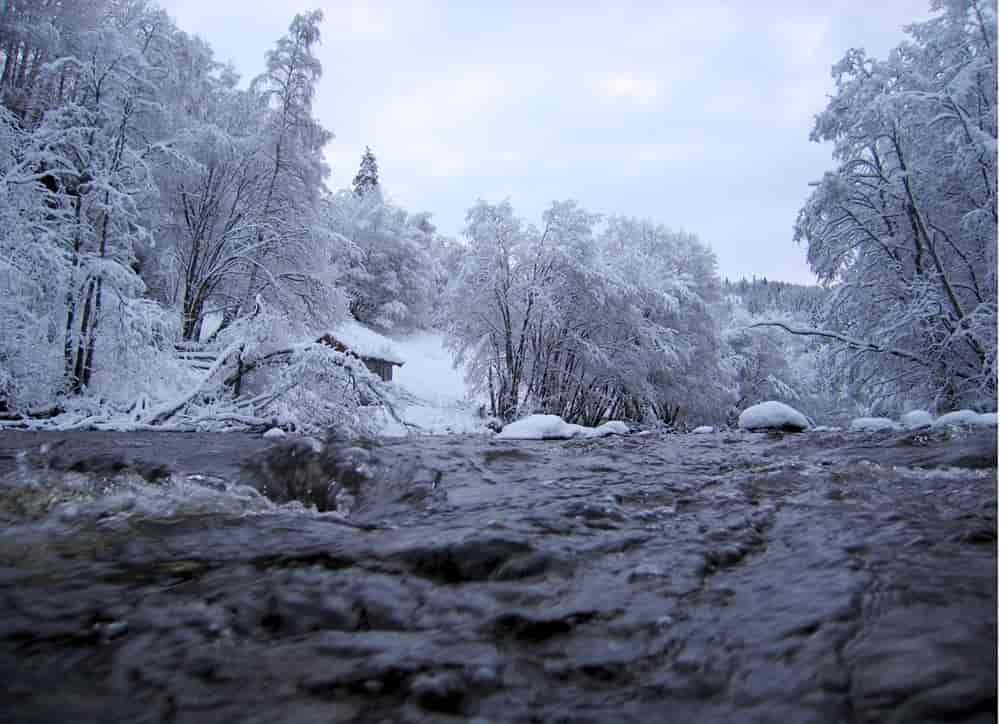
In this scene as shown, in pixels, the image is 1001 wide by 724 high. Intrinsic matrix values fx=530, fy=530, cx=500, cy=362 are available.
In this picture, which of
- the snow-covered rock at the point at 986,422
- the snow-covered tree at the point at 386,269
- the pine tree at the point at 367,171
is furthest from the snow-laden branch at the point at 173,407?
the pine tree at the point at 367,171

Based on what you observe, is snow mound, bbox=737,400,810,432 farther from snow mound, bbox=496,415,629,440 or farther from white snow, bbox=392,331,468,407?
white snow, bbox=392,331,468,407

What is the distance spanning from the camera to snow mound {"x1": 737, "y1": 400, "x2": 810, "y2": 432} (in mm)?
8523

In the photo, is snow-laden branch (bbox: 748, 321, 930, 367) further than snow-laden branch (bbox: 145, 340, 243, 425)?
Yes

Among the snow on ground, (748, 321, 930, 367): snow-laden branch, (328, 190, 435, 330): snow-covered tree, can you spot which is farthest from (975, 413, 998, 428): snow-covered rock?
(328, 190, 435, 330): snow-covered tree

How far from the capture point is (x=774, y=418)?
8.98 meters

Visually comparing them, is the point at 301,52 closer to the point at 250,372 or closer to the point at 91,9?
the point at 91,9

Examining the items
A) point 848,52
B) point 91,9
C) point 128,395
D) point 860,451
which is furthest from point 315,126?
point 860,451

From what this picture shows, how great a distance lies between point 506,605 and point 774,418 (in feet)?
29.0

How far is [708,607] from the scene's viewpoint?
4.57 ft

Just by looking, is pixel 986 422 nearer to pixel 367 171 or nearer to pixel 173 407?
pixel 173 407

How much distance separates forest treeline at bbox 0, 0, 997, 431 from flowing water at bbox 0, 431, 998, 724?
5.63 metres

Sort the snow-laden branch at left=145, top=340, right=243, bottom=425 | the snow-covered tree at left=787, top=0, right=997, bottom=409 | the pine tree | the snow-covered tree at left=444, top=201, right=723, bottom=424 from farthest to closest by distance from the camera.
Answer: the pine tree, the snow-covered tree at left=444, top=201, right=723, bottom=424, the snow-covered tree at left=787, top=0, right=997, bottom=409, the snow-laden branch at left=145, top=340, right=243, bottom=425

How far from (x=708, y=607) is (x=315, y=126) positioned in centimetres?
1508

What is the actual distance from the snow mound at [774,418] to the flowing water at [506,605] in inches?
234
